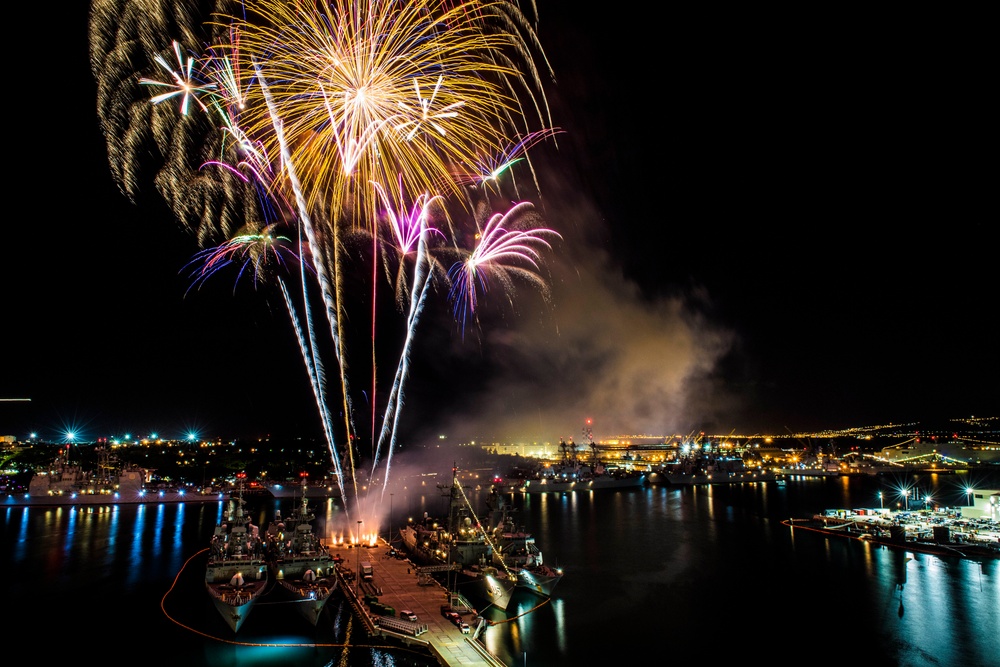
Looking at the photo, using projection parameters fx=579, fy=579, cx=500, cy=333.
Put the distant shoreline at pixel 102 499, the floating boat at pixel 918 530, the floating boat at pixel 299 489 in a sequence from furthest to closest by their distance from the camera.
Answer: the floating boat at pixel 299 489 < the distant shoreline at pixel 102 499 < the floating boat at pixel 918 530

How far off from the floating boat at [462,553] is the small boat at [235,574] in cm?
651

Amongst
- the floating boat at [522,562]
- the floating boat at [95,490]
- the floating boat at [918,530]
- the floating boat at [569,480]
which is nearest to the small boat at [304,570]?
the floating boat at [522,562]

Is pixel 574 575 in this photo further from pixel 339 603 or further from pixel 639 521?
pixel 639 521

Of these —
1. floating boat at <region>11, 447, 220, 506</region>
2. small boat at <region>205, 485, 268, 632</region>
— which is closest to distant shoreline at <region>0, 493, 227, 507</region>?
floating boat at <region>11, 447, 220, 506</region>

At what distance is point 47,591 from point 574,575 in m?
22.4

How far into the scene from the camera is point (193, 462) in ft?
289

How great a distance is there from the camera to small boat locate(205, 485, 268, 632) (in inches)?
773

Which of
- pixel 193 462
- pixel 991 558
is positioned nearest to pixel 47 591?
pixel 991 558

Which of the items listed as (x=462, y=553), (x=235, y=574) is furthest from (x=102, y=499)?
(x=462, y=553)

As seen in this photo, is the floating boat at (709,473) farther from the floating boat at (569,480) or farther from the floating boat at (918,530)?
the floating boat at (918,530)

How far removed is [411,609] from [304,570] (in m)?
6.35

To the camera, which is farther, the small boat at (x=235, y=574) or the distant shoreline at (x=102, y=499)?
the distant shoreline at (x=102, y=499)

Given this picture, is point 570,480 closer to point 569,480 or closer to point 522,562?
point 569,480

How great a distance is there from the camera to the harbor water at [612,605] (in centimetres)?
1803
